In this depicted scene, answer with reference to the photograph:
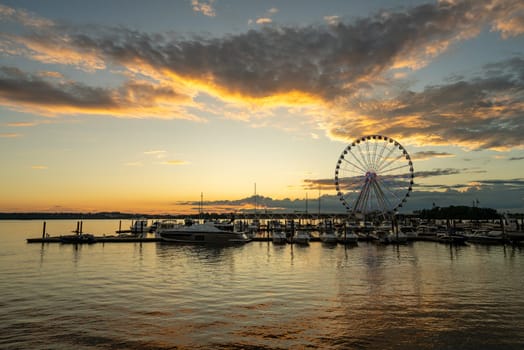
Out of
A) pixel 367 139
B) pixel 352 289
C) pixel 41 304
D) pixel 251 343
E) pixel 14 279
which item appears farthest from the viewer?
pixel 367 139

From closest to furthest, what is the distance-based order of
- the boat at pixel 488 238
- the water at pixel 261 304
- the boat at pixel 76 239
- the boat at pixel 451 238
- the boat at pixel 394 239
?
the water at pixel 261 304 < the boat at pixel 76 239 < the boat at pixel 488 238 < the boat at pixel 451 238 < the boat at pixel 394 239

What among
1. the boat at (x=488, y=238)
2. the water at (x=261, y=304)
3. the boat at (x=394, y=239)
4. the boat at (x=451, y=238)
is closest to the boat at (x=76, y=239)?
the water at (x=261, y=304)

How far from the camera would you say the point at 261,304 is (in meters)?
26.7

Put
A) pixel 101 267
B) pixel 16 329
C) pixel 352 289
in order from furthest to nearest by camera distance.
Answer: pixel 101 267
pixel 352 289
pixel 16 329

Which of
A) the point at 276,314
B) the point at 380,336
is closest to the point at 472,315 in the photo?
the point at 380,336

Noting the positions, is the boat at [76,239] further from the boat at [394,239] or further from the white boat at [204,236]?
the boat at [394,239]

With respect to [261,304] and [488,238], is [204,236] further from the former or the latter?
[488,238]

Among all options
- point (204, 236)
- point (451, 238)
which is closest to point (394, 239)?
point (451, 238)

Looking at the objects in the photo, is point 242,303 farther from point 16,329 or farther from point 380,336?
point 16,329

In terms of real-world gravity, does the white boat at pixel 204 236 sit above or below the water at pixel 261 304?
above

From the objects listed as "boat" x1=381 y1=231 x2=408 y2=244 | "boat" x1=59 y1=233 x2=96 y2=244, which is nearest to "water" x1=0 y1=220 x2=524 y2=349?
"boat" x1=59 y1=233 x2=96 y2=244

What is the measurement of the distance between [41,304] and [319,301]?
20138mm

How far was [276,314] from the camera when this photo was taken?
24.0 metres

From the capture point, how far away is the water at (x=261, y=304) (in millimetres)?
19453
